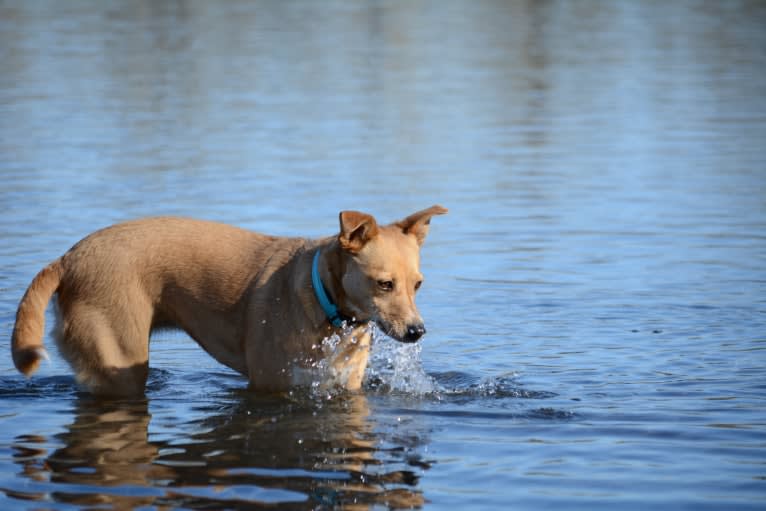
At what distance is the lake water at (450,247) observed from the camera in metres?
7.77

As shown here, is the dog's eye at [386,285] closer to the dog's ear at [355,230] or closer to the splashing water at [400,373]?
the dog's ear at [355,230]

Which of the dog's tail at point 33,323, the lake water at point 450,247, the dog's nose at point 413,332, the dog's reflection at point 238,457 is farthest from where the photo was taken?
the dog's tail at point 33,323

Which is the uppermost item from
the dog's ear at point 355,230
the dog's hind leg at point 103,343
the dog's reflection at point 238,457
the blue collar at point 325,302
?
the dog's ear at point 355,230

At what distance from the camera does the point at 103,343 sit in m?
8.64

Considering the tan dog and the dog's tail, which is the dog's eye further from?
the dog's tail

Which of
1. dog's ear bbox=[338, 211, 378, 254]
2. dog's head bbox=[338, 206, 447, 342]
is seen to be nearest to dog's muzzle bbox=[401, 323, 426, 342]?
dog's head bbox=[338, 206, 447, 342]

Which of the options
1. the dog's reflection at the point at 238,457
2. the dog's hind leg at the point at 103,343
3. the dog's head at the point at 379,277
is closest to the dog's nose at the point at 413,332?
the dog's head at the point at 379,277

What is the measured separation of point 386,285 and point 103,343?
1997 millimetres

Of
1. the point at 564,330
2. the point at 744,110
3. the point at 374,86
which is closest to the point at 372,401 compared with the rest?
the point at 564,330

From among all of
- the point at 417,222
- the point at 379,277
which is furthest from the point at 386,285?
the point at 417,222

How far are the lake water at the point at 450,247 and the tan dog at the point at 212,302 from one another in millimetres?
408

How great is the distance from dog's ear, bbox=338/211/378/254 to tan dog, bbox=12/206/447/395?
0.03 meters

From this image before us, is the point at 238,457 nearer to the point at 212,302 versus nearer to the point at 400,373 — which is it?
the point at 212,302

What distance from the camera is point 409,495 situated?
726cm
